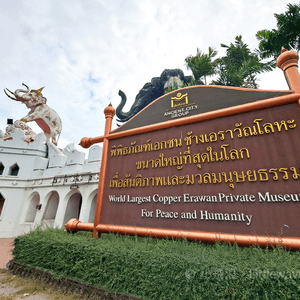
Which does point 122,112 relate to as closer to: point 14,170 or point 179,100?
point 14,170

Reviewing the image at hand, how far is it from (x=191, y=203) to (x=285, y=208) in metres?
1.30

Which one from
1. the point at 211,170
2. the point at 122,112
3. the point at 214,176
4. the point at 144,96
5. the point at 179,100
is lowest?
the point at 214,176

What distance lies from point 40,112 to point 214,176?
19144 millimetres

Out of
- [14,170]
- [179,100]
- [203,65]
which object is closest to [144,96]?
[203,65]

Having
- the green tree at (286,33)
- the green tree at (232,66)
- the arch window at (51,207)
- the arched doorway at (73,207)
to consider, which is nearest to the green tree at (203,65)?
the green tree at (232,66)

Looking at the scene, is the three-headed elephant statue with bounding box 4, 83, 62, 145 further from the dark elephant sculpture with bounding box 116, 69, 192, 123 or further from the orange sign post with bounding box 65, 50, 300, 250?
the orange sign post with bounding box 65, 50, 300, 250

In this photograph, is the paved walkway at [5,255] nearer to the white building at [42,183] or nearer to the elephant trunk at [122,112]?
the white building at [42,183]

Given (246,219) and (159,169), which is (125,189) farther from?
(246,219)

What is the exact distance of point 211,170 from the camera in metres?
2.98

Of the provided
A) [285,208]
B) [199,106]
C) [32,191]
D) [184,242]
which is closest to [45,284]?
[184,242]

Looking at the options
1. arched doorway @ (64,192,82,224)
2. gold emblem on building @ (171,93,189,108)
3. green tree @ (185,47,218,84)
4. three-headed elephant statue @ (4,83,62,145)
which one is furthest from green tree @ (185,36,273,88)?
three-headed elephant statue @ (4,83,62,145)

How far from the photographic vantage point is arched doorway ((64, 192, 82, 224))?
10.7m

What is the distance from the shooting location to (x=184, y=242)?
8.89 ft

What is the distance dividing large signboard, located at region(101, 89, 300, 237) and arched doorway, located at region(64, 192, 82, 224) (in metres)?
8.36
